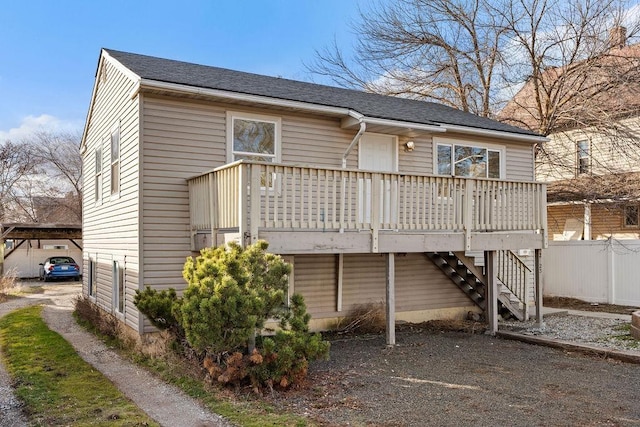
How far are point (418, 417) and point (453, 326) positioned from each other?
614cm

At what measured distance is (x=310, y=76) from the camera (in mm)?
22906

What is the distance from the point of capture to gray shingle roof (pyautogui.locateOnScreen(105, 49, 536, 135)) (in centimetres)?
936

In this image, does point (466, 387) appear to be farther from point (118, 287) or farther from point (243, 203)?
point (118, 287)

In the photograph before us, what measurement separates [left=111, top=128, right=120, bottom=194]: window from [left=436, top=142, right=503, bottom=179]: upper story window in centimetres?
703

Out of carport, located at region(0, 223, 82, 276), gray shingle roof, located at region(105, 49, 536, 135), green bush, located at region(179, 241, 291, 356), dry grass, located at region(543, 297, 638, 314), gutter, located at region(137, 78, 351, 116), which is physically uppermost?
gray shingle roof, located at region(105, 49, 536, 135)

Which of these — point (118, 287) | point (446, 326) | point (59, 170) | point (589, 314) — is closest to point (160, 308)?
point (118, 287)

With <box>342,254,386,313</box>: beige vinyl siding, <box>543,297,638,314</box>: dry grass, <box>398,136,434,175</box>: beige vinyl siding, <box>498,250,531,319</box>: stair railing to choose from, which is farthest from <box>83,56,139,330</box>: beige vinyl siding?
<box>543,297,638,314</box>: dry grass

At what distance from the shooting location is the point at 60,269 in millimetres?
24344

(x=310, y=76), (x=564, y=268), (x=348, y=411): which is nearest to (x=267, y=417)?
(x=348, y=411)

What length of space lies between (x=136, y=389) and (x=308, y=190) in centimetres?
369

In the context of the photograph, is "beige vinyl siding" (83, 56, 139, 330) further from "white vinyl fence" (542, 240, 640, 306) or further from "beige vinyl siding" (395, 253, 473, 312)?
"white vinyl fence" (542, 240, 640, 306)

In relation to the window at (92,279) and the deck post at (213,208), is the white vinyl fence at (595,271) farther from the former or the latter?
the window at (92,279)

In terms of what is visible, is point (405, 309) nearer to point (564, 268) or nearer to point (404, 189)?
point (404, 189)

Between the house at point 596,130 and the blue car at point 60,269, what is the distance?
67.8ft
